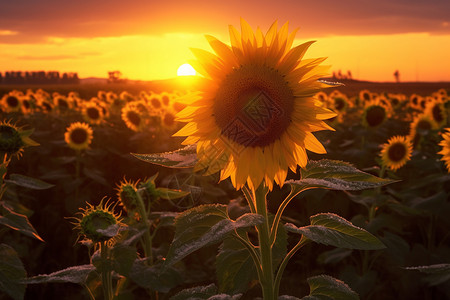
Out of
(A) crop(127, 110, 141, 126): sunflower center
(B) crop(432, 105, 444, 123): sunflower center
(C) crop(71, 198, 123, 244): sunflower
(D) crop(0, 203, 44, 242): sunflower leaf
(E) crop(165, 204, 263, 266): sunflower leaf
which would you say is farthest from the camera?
(A) crop(127, 110, 141, 126): sunflower center

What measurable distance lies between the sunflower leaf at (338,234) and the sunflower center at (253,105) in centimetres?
42

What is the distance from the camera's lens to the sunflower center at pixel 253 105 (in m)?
2.03

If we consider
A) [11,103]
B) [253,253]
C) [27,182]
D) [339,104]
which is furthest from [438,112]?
[11,103]

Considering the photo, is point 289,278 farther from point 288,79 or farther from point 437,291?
point 288,79

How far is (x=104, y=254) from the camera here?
2.64 meters

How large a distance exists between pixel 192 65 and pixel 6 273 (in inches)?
68.9

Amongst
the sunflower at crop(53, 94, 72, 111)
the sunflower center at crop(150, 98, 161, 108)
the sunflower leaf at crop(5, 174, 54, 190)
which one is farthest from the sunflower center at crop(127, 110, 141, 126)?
the sunflower leaf at crop(5, 174, 54, 190)

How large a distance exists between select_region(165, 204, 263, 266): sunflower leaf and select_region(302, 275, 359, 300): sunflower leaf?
524mm

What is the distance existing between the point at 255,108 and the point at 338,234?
0.62 metres

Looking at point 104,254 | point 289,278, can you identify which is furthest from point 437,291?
point 104,254

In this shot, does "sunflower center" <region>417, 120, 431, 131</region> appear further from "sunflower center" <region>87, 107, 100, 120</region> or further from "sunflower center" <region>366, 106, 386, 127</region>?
"sunflower center" <region>87, 107, 100, 120</region>

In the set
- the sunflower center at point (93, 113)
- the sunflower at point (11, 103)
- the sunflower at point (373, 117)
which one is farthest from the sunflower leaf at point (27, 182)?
the sunflower at point (11, 103)

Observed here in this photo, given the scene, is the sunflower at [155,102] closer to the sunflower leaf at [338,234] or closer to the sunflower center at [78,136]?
the sunflower center at [78,136]

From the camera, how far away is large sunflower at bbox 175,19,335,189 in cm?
198
